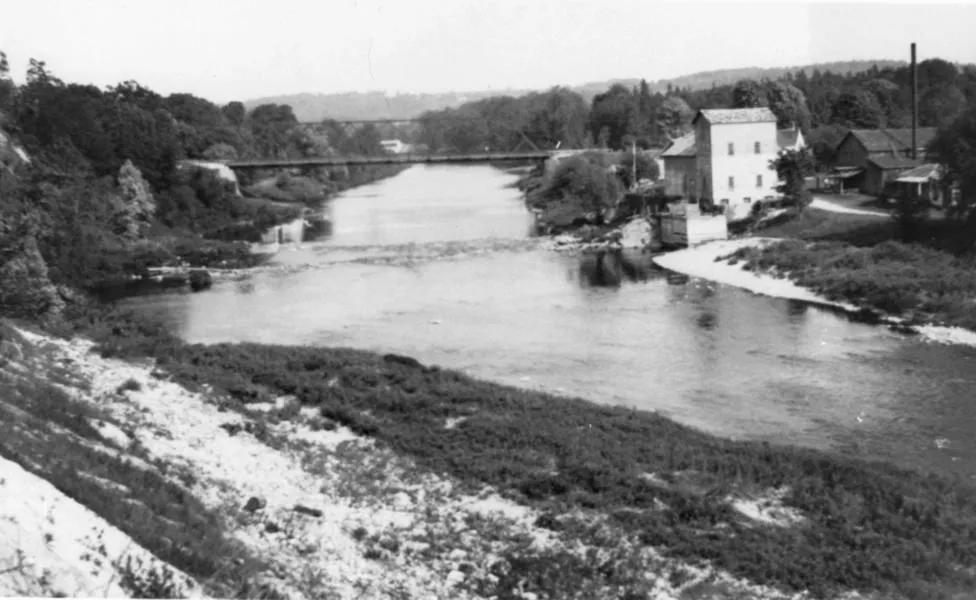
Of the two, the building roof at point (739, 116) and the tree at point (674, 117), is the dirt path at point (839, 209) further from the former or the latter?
the tree at point (674, 117)

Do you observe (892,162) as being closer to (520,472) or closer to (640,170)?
(640,170)

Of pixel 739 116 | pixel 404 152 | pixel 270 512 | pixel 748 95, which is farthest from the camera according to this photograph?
pixel 404 152

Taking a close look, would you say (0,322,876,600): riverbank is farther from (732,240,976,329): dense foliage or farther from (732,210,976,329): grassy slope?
(732,210,976,329): grassy slope

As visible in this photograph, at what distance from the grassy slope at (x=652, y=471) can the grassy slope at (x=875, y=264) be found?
875cm

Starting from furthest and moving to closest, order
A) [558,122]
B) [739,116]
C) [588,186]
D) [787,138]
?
1. [558,122]
2. [588,186]
3. [787,138]
4. [739,116]

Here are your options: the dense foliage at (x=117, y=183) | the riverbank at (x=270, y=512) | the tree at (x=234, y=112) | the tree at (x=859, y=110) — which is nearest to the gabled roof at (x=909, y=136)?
the tree at (x=859, y=110)

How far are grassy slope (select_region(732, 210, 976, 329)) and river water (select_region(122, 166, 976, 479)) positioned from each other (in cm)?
113

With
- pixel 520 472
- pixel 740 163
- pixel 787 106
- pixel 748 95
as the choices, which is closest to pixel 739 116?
pixel 740 163

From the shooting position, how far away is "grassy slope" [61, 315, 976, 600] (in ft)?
23.4

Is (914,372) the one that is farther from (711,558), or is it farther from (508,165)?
(508,165)

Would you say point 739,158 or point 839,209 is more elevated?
point 739,158

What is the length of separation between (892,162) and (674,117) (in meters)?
20.9

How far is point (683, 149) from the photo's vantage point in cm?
3319

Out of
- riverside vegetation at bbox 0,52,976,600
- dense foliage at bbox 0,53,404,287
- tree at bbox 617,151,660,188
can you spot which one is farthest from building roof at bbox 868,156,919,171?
riverside vegetation at bbox 0,52,976,600
